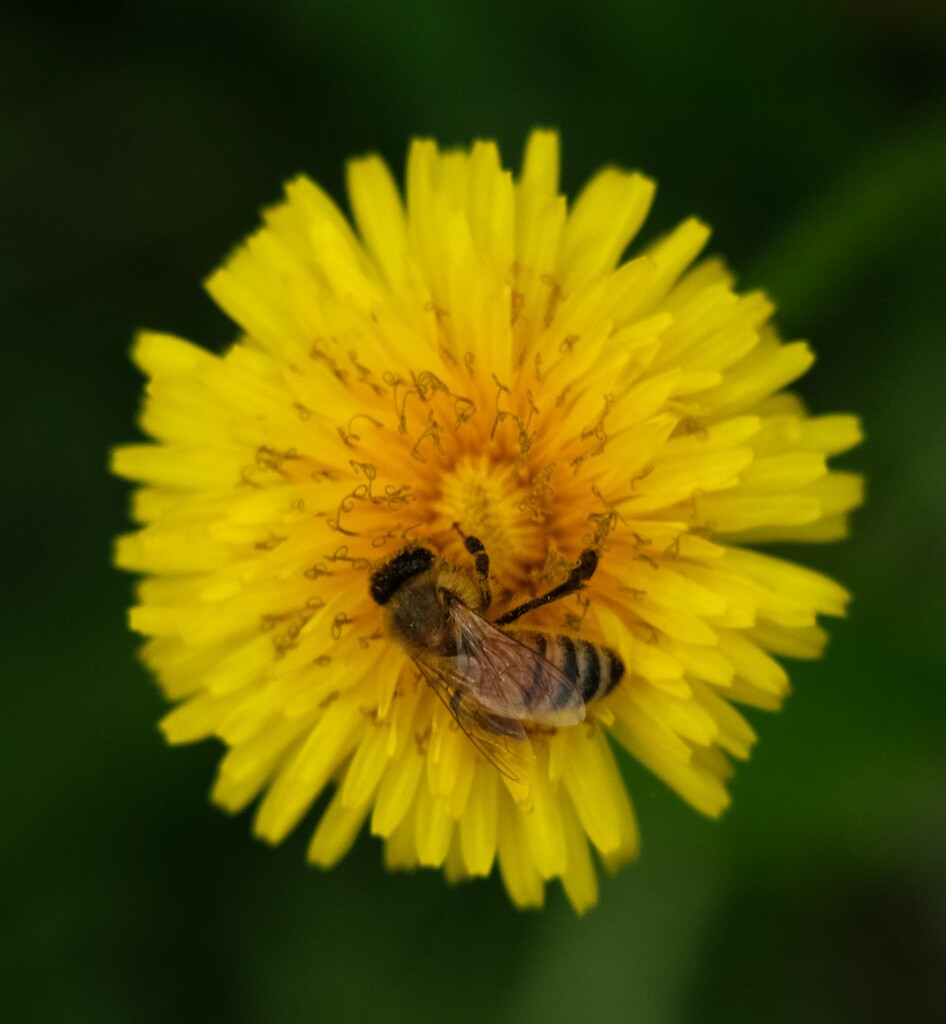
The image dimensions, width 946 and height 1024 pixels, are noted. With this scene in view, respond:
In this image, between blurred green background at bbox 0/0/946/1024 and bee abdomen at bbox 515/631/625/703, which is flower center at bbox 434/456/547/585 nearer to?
bee abdomen at bbox 515/631/625/703

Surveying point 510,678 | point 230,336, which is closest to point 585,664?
point 510,678

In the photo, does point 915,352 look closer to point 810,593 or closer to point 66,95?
point 810,593

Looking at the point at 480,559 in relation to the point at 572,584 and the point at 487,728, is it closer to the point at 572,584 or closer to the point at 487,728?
the point at 572,584

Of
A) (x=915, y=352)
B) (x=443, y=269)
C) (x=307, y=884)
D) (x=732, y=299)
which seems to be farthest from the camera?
(x=307, y=884)

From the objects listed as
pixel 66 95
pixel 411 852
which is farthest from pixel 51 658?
pixel 66 95

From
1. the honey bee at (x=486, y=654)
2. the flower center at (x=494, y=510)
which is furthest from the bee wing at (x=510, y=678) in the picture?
the flower center at (x=494, y=510)

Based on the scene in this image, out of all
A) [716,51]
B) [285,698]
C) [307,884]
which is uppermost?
[716,51]
